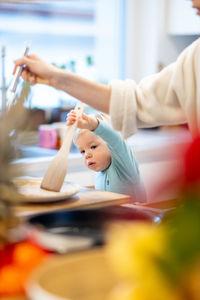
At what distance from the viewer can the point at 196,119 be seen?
1.53 metres

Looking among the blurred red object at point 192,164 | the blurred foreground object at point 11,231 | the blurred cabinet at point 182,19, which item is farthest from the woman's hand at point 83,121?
the blurred cabinet at point 182,19

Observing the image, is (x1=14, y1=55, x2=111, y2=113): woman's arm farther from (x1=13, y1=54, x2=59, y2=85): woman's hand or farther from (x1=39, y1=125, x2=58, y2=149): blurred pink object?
(x1=39, y1=125, x2=58, y2=149): blurred pink object

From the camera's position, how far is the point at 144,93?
60.9 inches

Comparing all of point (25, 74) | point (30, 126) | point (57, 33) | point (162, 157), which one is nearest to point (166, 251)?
point (30, 126)

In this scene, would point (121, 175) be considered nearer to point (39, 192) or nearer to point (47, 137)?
point (39, 192)

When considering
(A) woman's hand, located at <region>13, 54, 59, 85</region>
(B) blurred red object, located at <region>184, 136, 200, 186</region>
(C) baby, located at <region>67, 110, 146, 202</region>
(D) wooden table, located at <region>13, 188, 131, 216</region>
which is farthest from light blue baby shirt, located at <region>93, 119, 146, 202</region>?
(B) blurred red object, located at <region>184, 136, 200, 186</region>

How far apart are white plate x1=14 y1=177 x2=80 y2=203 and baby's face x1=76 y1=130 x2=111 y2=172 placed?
0.65 m

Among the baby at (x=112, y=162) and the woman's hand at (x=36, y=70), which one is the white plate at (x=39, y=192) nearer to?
the woman's hand at (x=36, y=70)

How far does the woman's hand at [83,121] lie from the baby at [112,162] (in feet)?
0.53

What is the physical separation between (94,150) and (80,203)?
845 millimetres

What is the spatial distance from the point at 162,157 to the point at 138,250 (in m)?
2.75

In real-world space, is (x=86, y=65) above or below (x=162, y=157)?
above

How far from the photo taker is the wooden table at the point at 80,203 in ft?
4.37

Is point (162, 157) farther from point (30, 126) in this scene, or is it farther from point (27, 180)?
point (30, 126)
